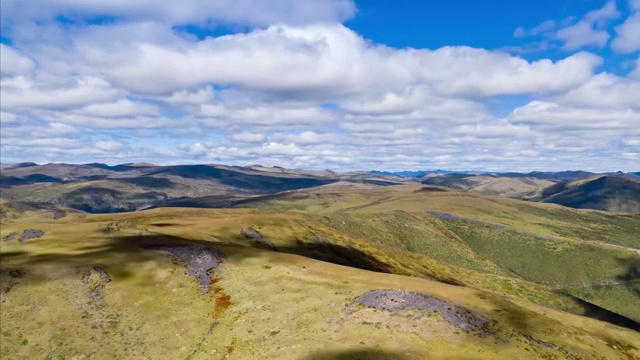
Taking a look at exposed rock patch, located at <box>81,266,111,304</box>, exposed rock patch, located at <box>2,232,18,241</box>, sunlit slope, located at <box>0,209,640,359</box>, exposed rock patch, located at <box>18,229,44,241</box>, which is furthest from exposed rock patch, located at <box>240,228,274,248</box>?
exposed rock patch, located at <box>2,232,18,241</box>

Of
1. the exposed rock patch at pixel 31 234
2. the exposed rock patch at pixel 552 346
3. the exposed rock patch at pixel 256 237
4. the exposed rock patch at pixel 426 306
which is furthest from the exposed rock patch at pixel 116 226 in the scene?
the exposed rock patch at pixel 552 346

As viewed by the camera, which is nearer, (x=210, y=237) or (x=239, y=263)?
(x=239, y=263)

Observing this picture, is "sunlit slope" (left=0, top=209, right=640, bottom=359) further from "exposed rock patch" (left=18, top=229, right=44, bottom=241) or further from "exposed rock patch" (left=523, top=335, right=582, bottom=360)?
"exposed rock patch" (left=18, top=229, right=44, bottom=241)

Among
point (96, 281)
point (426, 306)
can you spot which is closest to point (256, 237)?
point (96, 281)

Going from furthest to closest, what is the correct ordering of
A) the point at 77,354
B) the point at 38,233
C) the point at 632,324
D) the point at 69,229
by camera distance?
the point at 632,324, the point at 69,229, the point at 38,233, the point at 77,354

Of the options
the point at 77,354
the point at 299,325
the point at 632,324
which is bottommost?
the point at 632,324

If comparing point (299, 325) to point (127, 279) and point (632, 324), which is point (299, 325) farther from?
point (632, 324)

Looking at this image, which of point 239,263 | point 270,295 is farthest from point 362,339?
point 239,263
